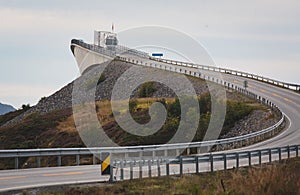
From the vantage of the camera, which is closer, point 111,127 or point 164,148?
point 164,148

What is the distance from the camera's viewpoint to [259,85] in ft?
285

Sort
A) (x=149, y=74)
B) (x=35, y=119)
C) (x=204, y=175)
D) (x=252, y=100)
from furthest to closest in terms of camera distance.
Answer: (x=149, y=74) < (x=35, y=119) < (x=252, y=100) < (x=204, y=175)

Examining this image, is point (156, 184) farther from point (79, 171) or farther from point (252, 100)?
point (252, 100)

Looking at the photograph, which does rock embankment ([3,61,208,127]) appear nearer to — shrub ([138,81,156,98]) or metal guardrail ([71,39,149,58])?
shrub ([138,81,156,98])

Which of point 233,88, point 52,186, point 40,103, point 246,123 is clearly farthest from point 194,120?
point 40,103

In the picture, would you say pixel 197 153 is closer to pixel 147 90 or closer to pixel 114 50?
pixel 147 90

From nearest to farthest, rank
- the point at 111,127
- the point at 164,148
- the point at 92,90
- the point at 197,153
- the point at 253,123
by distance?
1. the point at 164,148
2. the point at 197,153
3. the point at 253,123
4. the point at 111,127
5. the point at 92,90

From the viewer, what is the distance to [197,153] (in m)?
40.8

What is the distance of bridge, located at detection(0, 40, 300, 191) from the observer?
22797mm

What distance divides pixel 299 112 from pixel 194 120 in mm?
10928

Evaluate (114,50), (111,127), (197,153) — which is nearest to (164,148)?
(197,153)

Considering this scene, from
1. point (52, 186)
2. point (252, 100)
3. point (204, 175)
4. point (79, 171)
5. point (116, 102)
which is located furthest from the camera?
point (116, 102)

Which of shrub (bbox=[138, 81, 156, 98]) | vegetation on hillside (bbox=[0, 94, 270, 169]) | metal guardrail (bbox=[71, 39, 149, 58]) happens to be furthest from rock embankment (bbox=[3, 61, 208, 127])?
vegetation on hillside (bbox=[0, 94, 270, 169])

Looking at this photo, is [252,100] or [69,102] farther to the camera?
[69,102]
